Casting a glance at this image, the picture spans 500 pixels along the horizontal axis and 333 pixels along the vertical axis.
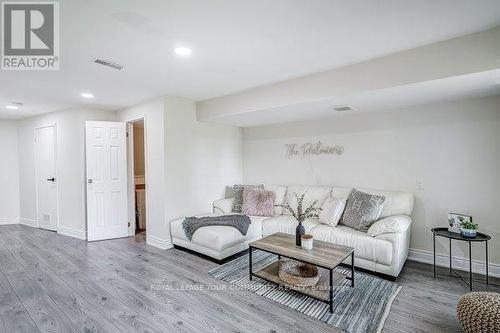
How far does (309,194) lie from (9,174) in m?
6.54

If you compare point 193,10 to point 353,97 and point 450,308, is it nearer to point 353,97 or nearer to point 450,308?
point 353,97

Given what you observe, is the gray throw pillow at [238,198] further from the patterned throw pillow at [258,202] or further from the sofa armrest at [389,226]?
the sofa armrest at [389,226]

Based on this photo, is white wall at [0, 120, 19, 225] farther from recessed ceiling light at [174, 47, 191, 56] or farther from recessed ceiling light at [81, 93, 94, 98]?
recessed ceiling light at [174, 47, 191, 56]

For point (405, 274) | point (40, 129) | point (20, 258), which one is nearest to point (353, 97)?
point (405, 274)

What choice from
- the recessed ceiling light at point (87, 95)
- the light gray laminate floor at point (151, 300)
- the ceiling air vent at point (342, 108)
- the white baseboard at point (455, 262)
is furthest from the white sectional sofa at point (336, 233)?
the recessed ceiling light at point (87, 95)

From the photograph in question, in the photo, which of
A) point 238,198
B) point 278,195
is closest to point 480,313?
point 278,195

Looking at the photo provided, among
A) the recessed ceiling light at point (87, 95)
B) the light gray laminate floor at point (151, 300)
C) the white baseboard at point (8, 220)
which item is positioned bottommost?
the light gray laminate floor at point (151, 300)

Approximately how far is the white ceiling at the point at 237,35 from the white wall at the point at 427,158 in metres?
1.37

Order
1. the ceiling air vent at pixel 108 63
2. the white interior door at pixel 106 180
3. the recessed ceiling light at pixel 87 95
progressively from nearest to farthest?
1. the ceiling air vent at pixel 108 63
2. the recessed ceiling light at pixel 87 95
3. the white interior door at pixel 106 180

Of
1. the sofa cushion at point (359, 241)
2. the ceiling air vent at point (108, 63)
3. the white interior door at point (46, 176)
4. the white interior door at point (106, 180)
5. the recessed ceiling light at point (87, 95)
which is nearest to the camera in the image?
the ceiling air vent at point (108, 63)

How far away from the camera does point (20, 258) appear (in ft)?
11.5

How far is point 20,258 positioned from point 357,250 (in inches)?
180

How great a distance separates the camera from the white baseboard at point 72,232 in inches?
171

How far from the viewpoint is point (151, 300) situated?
241cm
